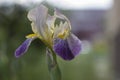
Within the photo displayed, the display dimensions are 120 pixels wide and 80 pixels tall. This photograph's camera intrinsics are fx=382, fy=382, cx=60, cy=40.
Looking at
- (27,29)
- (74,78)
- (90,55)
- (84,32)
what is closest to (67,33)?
(27,29)

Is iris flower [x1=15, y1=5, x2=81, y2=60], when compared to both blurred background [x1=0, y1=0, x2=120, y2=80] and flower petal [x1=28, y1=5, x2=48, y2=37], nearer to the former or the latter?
flower petal [x1=28, y1=5, x2=48, y2=37]

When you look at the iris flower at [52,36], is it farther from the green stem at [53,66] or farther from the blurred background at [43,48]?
the blurred background at [43,48]

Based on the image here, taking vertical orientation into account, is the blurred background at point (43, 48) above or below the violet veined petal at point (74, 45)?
below

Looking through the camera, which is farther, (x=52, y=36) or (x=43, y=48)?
(x=43, y=48)

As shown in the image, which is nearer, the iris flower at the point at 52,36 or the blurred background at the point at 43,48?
the iris flower at the point at 52,36

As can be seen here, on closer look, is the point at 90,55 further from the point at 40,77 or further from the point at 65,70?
the point at 40,77

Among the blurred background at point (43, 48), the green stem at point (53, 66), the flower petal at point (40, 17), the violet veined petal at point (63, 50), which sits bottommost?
the blurred background at point (43, 48)

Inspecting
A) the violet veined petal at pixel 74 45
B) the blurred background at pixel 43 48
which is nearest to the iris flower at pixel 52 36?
the violet veined petal at pixel 74 45

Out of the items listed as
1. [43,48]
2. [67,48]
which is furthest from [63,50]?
[43,48]

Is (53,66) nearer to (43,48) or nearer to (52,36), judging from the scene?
(52,36)
